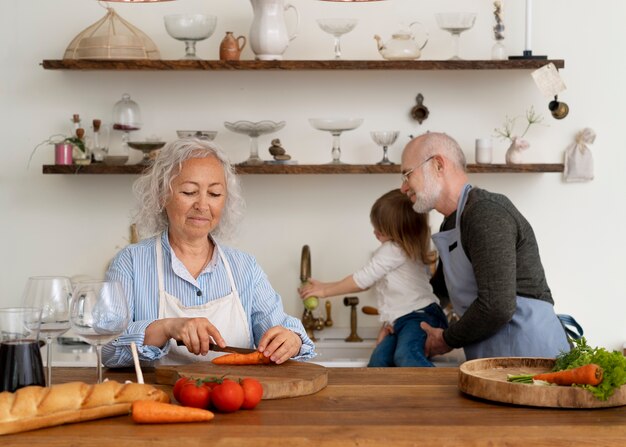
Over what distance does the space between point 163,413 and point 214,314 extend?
0.92 meters

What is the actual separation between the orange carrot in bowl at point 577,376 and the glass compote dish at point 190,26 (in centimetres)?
238

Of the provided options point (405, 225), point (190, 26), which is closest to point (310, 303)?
point (405, 225)

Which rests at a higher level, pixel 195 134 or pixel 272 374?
pixel 195 134

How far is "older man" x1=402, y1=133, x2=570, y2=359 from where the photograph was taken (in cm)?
325

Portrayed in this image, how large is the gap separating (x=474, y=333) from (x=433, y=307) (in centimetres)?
64

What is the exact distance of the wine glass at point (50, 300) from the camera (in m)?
2.13

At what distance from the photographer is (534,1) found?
14.4 ft

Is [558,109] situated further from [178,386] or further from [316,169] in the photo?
[178,386]

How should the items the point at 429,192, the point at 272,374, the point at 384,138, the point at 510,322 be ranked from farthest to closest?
the point at 384,138, the point at 429,192, the point at 510,322, the point at 272,374

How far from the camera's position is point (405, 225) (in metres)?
4.04

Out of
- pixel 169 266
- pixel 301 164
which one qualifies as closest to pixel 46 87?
pixel 301 164

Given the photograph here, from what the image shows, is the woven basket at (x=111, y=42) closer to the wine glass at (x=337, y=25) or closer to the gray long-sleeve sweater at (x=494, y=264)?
the wine glass at (x=337, y=25)

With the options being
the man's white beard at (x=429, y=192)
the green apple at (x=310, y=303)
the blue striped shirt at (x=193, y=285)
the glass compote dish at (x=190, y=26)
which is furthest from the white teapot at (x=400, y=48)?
the blue striped shirt at (x=193, y=285)

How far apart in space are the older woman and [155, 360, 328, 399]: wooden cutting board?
33 cm
